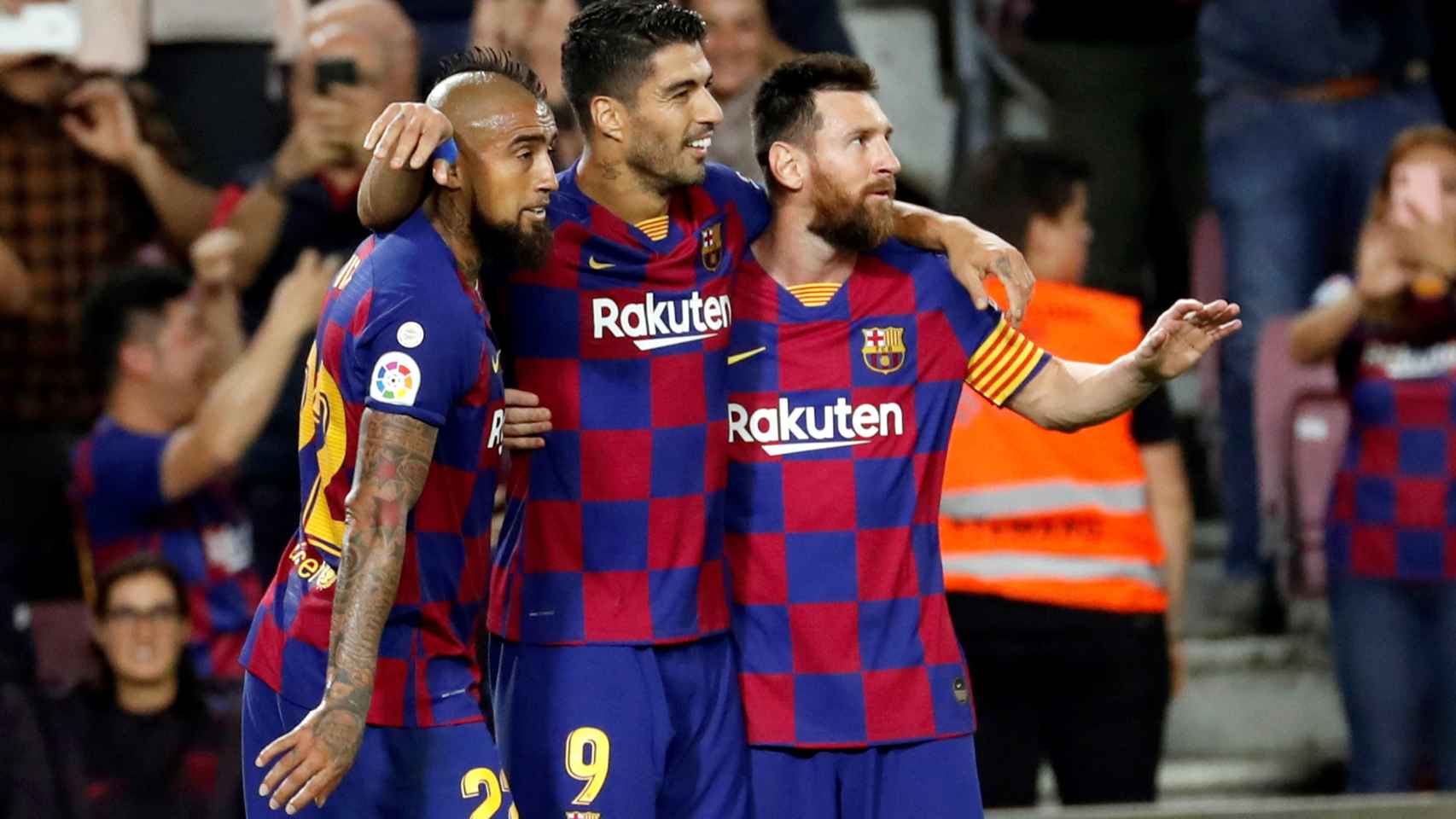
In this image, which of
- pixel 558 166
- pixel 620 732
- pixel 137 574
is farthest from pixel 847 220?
pixel 137 574

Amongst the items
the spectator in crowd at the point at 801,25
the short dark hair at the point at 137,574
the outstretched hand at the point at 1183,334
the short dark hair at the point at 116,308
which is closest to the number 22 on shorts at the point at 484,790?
the outstretched hand at the point at 1183,334

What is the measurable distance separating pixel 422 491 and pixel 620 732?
704mm

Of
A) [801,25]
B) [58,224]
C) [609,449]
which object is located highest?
[801,25]

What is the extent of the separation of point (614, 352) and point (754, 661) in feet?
2.10

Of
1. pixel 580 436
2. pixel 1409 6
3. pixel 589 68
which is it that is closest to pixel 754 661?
pixel 580 436

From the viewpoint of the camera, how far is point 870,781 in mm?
4234

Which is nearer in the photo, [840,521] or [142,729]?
[840,521]

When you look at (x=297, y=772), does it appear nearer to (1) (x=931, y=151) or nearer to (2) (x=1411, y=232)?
(2) (x=1411, y=232)

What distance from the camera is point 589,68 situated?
416 centimetres

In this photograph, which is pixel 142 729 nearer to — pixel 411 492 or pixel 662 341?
pixel 662 341

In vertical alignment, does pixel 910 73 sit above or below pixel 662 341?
above

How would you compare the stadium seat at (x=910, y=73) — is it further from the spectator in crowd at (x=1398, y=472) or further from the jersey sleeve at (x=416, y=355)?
the jersey sleeve at (x=416, y=355)

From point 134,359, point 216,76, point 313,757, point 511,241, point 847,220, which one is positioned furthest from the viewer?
point 216,76

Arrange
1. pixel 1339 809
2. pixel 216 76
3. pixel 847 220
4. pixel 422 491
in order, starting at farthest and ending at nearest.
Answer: pixel 216 76
pixel 1339 809
pixel 847 220
pixel 422 491
